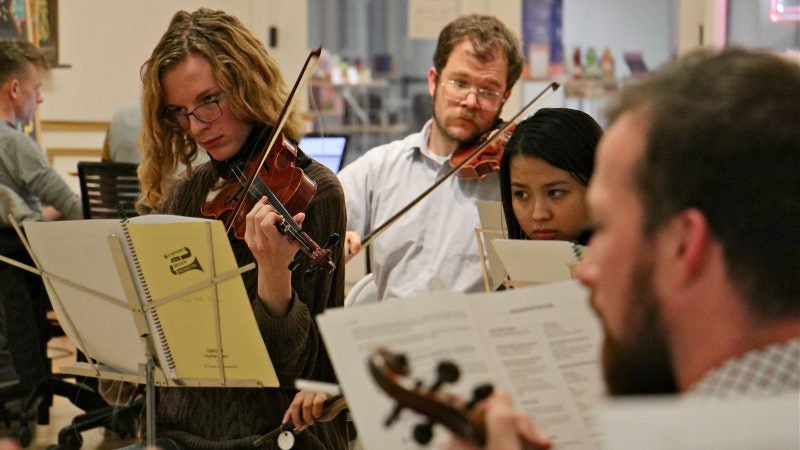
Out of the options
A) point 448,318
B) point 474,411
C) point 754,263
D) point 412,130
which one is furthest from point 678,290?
point 412,130

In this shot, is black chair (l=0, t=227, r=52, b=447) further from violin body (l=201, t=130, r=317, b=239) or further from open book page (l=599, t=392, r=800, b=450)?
open book page (l=599, t=392, r=800, b=450)

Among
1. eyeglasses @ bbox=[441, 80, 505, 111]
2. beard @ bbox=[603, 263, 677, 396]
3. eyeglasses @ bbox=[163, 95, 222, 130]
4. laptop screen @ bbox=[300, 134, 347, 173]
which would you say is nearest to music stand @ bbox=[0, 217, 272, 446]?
eyeglasses @ bbox=[163, 95, 222, 130]

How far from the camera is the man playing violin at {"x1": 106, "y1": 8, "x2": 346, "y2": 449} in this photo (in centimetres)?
206

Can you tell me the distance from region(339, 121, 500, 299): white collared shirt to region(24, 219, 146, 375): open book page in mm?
1052

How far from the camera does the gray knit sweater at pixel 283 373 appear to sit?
2072 mm

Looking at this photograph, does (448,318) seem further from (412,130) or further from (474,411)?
(412,130)

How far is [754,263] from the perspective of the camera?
968mm

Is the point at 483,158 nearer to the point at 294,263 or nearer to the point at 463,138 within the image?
the point at 463,138

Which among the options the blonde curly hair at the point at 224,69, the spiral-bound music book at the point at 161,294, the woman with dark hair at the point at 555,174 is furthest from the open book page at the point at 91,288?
the woman with dark hair at the point at 555,174

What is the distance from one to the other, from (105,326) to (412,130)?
4.30 metres

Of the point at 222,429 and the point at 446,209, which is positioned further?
the point at 446,209

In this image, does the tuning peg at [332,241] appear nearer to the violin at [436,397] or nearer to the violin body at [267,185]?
the violin body at [267,185]

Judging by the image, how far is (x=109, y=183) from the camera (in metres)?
4.11

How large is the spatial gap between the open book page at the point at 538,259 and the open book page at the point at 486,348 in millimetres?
354
